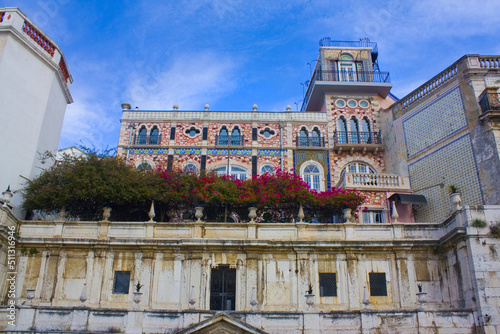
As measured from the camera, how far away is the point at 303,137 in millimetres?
27422

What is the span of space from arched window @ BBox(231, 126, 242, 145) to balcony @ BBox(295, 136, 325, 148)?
10.6 feet

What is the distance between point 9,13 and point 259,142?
1369 centimetres

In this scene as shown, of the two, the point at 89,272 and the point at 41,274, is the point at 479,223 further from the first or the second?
the point at 41,274

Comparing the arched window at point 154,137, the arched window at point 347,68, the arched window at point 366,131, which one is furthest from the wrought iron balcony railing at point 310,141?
the arched window at point 154,137

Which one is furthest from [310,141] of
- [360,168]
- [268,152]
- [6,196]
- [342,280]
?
[6,196]

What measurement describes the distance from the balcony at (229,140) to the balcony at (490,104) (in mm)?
12224

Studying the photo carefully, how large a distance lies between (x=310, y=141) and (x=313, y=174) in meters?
2.00

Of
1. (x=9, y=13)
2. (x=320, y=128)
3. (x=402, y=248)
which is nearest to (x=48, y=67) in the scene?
(x=9, y=13)

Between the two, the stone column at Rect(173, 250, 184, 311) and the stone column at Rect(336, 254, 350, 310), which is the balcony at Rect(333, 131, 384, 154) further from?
the stone column at Rect(173, 250, 184, 311)

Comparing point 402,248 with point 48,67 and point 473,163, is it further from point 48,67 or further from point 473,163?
point 48,67

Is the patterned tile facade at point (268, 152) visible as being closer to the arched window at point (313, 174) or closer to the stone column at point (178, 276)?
the arched window at point (313, 174)

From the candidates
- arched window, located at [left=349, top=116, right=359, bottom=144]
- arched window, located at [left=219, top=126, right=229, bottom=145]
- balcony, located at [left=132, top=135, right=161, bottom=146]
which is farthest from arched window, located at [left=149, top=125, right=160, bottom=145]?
arched window, located at [left=349, top=116, right=359, bottom=144]

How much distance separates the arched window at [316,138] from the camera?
27219 mm

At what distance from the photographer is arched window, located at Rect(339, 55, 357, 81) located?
29156mm
